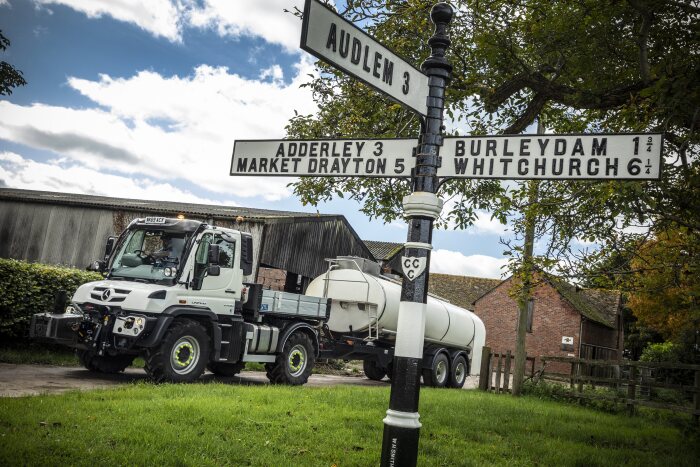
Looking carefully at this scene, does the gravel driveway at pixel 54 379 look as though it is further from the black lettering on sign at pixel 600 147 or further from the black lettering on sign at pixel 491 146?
the black lettering on sign at pixel 600 147

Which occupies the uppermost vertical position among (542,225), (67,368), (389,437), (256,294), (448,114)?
(448,114)

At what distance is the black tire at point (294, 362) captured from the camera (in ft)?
43.7

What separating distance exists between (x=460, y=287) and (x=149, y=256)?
120ft

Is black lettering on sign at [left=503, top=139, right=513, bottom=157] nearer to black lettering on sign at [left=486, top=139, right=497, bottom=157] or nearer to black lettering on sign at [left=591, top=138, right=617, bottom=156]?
black lettering on sign at [left=486, top=139, right=497, bottom=157]

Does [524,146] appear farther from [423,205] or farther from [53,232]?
[53,232]

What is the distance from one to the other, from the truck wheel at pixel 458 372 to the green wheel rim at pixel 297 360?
6.68 m

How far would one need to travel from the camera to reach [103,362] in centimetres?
1207

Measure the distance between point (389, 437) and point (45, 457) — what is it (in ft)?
10.5

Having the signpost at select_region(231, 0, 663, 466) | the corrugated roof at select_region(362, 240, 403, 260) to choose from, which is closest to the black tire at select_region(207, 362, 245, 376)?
the signpost at select_region(231, 0, 663, 466)

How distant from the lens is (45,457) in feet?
16.9

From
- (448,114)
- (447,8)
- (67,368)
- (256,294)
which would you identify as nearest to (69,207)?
(67,368)

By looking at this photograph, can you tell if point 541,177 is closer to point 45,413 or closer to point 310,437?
point 310,437

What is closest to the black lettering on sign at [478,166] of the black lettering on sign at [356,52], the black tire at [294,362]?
the black lettering on sign at [356,52]

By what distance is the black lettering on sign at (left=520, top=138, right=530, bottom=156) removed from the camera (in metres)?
4.47
